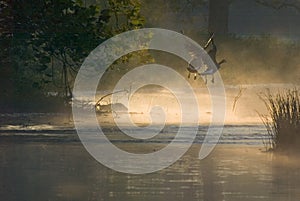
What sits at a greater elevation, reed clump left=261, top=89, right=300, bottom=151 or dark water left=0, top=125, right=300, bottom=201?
reed clump left=261, top=89, right=300, bottom=151

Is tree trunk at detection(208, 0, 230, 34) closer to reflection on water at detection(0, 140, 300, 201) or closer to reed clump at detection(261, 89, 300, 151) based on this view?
reed clump at detection(261, 89, 300, 151)

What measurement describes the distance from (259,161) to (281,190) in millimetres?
2990

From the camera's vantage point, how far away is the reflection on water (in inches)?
474

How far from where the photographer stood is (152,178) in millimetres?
13438

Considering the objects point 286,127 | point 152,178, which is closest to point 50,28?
point 286,127

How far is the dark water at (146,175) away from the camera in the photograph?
39.6 ft

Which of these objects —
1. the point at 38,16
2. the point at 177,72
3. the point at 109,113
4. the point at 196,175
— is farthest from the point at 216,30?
the point at 196,175

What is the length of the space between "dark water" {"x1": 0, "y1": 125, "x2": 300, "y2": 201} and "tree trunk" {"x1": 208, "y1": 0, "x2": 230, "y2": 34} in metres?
25.7

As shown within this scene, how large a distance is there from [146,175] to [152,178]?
1.01ft

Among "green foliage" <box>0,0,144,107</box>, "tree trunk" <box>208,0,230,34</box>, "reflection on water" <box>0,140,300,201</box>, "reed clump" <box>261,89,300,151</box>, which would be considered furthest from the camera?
"tree trunk" <box>208,0,230,34</box>

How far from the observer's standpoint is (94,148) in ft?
55.9

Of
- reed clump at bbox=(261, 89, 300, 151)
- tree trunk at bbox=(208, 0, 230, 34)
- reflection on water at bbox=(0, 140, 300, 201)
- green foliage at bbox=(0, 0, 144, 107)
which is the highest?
tree trunk at bbox=(208, 0, 230, 34)

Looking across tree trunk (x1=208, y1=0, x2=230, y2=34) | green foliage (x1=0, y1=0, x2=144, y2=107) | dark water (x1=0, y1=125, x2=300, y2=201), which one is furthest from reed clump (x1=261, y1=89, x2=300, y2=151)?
tree trunk (x1=208, y1=0, x2=230, y2=34)

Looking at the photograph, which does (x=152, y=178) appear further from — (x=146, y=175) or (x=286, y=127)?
(x=286, y=127)
